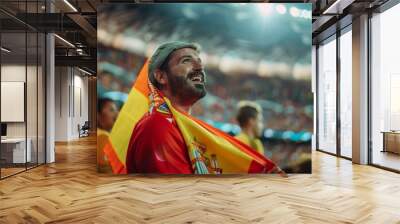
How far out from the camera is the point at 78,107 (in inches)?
712

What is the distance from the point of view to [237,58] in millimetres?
6793

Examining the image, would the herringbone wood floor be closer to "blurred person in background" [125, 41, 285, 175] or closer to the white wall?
"blurred person in background" [125, 41, 285, 175]

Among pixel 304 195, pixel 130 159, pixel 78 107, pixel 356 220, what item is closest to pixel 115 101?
pixel 130 159

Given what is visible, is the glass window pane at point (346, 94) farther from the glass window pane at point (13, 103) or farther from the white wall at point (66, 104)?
the white wall at point (66, 104)

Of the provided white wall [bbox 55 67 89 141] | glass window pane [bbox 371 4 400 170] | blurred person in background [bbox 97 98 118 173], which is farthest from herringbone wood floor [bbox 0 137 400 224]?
white wall [bbox 55 67 89 141]

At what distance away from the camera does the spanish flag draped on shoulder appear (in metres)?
6.69

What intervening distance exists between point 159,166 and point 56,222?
2.95m

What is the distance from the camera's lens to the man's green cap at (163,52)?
676 centimetres

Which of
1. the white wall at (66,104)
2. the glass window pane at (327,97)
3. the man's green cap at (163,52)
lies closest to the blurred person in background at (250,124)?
the man's green cap at (163,52)

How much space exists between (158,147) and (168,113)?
2.06ft

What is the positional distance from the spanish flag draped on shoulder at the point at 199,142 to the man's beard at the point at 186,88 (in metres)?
0.24

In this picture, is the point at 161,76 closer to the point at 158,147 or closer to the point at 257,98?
the point at 158,147

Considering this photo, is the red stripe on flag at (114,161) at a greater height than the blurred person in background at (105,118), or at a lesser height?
lesser

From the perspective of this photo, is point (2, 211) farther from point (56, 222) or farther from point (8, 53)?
point (8, 53)
